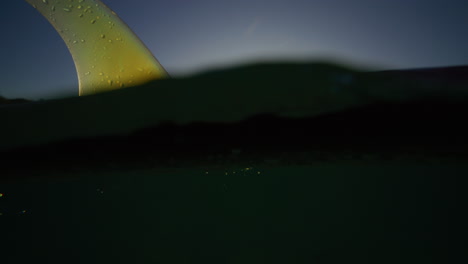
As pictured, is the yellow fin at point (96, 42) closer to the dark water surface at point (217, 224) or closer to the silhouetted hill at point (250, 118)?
the dark water surface at point (217, 224)

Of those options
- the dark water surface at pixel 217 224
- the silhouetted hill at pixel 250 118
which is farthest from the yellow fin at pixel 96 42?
the silhouetted hill at pixel 250 118

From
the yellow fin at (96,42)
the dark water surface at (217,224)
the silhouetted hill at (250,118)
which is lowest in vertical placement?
the dark water surface at (217,224)

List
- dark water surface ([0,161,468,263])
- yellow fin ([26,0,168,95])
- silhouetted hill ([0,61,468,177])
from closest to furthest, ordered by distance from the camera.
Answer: silhouetted hill ([0,61,468,177])
dark water surface ([0,161,468,263])
yellow fin ([26,0,168,95])

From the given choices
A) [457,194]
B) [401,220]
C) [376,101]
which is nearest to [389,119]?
[376,101]

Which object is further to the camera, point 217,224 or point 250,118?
point 217,224

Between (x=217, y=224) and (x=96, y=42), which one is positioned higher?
(x=96, y=42)

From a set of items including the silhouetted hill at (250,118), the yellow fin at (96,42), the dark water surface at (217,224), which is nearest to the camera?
the silhouetted hill at (250,118)

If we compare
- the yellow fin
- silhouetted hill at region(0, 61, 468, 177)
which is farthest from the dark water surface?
the yellow fin

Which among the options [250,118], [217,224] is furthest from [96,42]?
[250,118]

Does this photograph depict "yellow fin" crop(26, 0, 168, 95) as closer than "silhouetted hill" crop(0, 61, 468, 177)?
No

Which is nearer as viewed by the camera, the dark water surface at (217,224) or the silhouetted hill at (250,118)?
the silhouetted hill at (250,118)

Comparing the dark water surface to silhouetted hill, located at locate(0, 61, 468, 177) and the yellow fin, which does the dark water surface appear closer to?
silhouetted hill, located at locate(0, 61, 468, 177)

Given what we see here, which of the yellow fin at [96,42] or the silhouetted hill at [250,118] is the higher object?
the yellow fin at [96,42]

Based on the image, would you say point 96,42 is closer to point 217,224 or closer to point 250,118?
point 217,224
